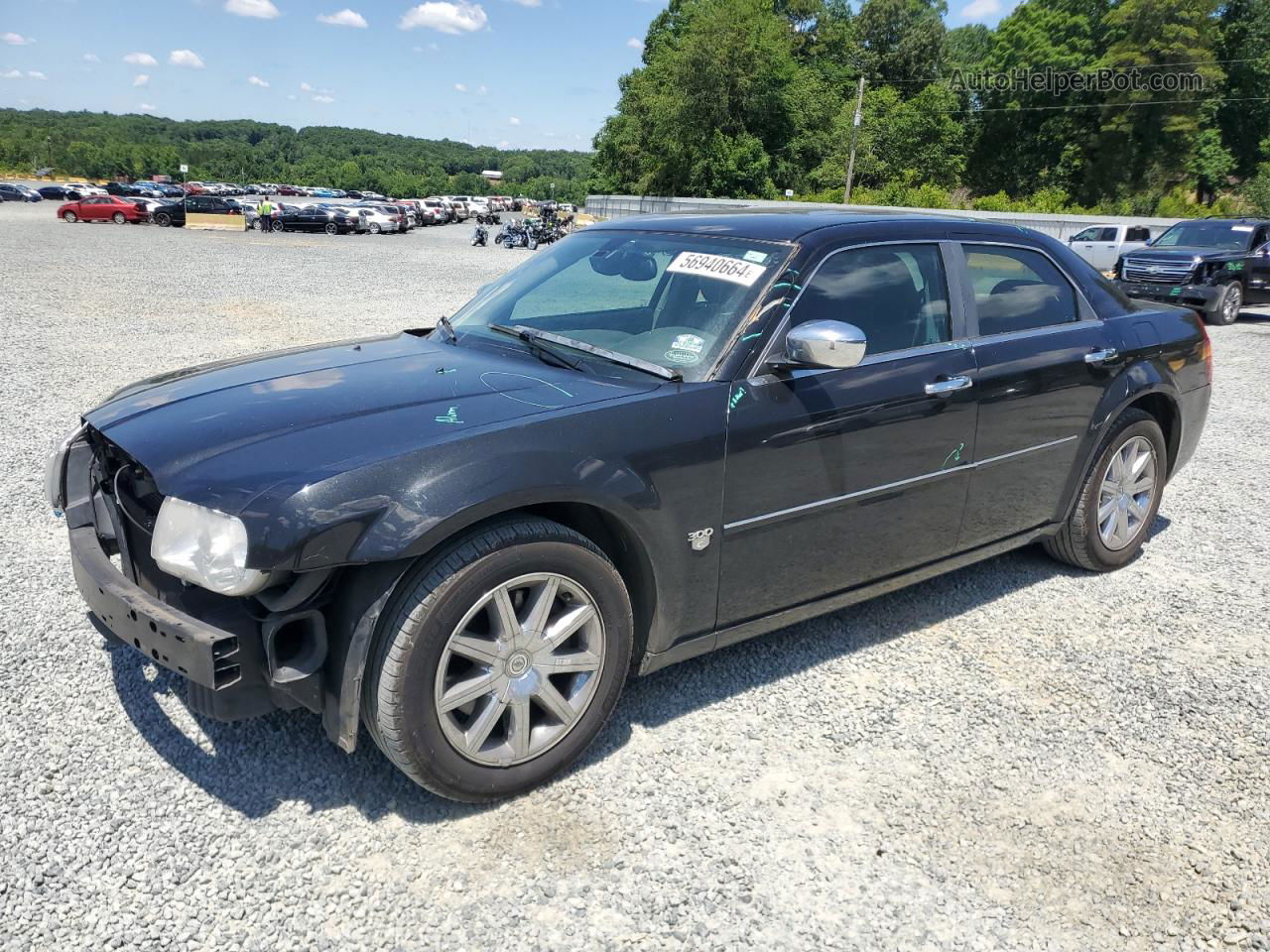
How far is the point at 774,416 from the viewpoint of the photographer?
3080 mm

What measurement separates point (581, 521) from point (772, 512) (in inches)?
27.3

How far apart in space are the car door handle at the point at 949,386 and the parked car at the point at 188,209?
44025mm

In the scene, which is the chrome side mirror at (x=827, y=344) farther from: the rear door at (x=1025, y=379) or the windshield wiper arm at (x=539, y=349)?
the rear door at (x=1025, y=379)

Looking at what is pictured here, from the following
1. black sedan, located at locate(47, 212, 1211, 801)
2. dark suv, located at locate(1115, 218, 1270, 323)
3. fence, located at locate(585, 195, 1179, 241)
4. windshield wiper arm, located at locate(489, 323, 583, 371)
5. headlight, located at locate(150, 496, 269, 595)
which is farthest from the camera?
dark suv, located at locate(1115, 218, 1270, 323)

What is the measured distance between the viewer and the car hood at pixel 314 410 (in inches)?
97.9

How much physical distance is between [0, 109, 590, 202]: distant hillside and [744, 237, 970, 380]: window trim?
102 metres

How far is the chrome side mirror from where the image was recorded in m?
2.93

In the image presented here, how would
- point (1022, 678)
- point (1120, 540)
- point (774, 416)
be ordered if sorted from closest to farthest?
point (774, 416) < point (1022, 678) < point (1120, 540)

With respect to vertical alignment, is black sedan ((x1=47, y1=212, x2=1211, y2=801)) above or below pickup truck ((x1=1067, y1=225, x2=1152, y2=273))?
below

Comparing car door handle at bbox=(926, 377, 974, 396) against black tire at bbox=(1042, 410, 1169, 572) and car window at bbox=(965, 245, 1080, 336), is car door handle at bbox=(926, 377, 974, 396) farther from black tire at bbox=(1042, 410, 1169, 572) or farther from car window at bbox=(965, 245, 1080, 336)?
black tire at bbox=(1042, 410, 1169, 572)

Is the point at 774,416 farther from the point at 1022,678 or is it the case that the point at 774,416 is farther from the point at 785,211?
the point at 1022,678

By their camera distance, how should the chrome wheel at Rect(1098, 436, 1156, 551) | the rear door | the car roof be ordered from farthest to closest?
1. the chrome wheel at Rect(1098, 436, 1156, 551)
2. the rear door
3. the car roof

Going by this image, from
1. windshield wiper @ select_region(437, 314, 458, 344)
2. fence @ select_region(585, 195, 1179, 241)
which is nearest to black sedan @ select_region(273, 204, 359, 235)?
fence @ select_region(585, 195, 1179, 241)

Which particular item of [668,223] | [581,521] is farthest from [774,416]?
[668,223]
